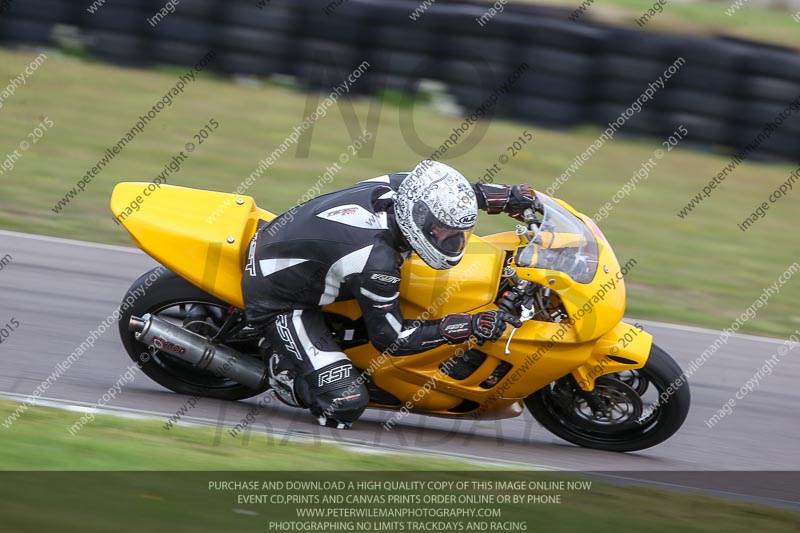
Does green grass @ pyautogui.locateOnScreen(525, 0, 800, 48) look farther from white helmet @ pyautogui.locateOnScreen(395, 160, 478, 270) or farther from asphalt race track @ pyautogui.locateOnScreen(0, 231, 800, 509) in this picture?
white helmet @ pyautogui.locateOnScreen(395, 160, 478, 270)

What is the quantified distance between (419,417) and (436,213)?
1753 millimetres

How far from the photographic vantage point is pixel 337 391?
549 cm

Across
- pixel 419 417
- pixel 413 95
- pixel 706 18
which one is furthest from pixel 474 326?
pixel 706 18

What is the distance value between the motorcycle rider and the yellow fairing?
0.14 metres

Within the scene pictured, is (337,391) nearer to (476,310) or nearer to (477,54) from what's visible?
(476,310)

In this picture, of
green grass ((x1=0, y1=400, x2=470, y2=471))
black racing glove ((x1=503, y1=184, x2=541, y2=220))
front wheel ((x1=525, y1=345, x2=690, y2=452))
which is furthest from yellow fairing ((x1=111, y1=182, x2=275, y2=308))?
front wheel ((x1=525, y1=345, x2=690, y2=452))

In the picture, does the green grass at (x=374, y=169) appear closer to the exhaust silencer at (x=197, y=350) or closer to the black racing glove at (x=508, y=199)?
the black racing glove at (x=508, y=199)

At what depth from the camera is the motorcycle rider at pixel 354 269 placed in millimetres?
5039

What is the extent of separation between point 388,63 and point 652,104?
3.44 m

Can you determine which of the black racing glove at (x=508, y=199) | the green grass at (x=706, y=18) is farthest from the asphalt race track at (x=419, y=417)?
the green grass at (x=706, y=18)

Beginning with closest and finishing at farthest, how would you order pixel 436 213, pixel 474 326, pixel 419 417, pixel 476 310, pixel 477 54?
1. pixel 436 213
2. pixel 474 326
3. pixel 476 310
4. pixel 419 417
5. pixel 477 54

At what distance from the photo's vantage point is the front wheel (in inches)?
217

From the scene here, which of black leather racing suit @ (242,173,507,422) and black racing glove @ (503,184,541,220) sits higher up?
black racing glove @ (503,184,541,220)
